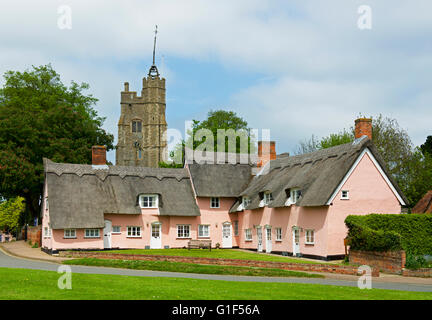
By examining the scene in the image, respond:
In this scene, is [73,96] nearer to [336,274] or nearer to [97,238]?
[97,238]

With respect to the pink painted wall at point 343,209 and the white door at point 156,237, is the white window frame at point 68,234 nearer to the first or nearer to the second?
the white door at point 156,237

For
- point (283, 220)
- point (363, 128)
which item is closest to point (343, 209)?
point (283, 220)

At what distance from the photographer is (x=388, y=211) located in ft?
114

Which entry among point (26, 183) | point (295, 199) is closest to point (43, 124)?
point (26, 183)

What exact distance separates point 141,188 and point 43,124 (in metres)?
14.6

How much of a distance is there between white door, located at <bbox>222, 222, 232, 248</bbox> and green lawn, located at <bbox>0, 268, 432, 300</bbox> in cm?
2790

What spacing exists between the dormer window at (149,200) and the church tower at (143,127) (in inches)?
2351

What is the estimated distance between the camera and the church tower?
105 metres

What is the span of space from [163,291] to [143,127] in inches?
3615

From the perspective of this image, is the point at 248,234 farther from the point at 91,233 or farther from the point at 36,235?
the point at 36,235

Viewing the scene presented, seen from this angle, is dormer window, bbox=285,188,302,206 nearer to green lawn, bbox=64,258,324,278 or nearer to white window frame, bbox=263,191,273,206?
white window frame, bbox=263,191,273,206

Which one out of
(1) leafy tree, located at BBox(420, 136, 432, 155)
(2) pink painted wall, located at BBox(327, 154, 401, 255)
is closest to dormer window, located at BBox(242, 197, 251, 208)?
(2) pink painted wall, located at BBox(327, 154, 401, 255)

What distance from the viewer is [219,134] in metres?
71.9

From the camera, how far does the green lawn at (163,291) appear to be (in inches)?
577
